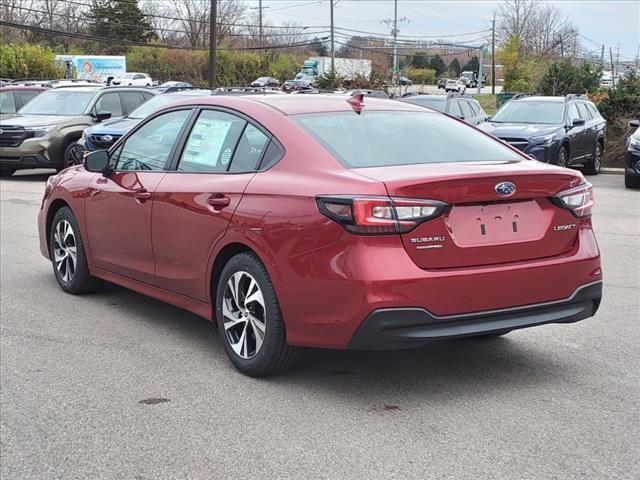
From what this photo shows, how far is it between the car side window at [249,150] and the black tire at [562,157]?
41.5ft

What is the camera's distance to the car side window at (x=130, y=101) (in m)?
19.1

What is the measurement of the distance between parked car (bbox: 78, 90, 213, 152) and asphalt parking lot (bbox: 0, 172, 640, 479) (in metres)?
10.1

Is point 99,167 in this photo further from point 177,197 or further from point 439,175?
point 439,175

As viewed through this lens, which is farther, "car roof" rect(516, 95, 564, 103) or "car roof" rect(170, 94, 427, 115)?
"car roof" rect(516, 95, 564, 103)

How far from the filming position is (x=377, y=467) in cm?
366

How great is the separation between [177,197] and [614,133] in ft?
63.0

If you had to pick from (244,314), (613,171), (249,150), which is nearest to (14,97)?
(613,171)

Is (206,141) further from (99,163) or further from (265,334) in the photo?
(265,334)

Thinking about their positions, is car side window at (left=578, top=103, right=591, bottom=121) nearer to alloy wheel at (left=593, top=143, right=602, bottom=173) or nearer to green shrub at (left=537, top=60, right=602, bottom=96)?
alloy wheel at (left=593, top=143, right=602, bottom=173)

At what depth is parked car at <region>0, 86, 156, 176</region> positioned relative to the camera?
17.5 metres

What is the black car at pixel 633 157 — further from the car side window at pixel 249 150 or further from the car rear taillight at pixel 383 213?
the car rear taillight at pixel 383 213

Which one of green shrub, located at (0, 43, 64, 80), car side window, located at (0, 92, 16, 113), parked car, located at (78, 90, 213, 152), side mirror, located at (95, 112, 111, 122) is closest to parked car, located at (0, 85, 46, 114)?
car side window, located at (0, 92, 16, 113)

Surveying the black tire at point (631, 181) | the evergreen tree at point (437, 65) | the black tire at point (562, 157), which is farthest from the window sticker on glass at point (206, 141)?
the evergreen tree at point (437, 65)

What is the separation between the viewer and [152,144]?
6109 millimetres
